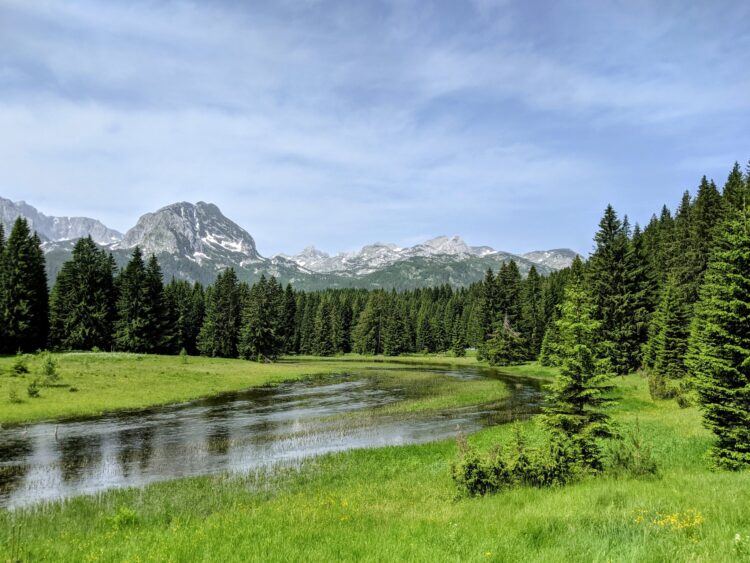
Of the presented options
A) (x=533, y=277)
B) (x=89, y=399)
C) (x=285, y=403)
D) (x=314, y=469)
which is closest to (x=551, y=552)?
(x=314, y=469)

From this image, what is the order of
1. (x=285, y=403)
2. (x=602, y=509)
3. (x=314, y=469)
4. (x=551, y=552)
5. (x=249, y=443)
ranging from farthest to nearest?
(x=285, y=403), (x=249, y=443), (x=314, y=469), (x=602, y=509), (x=551, y=552)

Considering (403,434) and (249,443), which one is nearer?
(249,443)

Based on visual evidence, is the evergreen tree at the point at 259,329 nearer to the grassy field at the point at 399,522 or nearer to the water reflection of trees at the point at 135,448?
the water reflection of trees at the point at 135,448

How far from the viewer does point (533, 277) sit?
11956 centimetres

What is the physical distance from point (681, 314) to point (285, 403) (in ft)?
139

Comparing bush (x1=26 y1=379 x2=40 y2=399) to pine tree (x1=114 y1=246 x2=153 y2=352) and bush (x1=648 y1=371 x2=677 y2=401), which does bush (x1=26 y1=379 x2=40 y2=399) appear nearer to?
pine tree (x1=114 y1=246 x2=153 y2=352)

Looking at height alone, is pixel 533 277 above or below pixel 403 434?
above

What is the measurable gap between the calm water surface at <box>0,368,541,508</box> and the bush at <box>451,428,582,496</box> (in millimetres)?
7142

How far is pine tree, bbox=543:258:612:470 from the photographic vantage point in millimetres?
17094

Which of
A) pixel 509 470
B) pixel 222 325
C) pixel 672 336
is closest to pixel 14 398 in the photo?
pixel 509 470

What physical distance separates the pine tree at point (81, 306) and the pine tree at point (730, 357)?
82.9m

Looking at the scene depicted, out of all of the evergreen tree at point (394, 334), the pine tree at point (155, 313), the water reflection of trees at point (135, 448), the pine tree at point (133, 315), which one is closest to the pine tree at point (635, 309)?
the water reflection of trees at point (135, 448)

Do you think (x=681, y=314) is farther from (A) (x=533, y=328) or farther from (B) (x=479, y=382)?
(A) (x=533, y=328)

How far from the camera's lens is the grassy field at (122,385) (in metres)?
36.1
